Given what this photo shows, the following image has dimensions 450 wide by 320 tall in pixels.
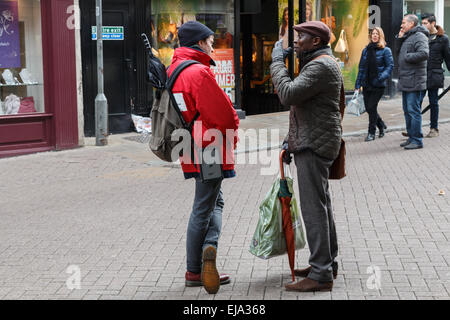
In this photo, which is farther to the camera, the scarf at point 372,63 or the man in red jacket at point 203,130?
the scarf at point 372,63

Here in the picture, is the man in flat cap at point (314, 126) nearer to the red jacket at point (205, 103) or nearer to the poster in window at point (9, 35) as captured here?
the red jacket at point (205, 103)

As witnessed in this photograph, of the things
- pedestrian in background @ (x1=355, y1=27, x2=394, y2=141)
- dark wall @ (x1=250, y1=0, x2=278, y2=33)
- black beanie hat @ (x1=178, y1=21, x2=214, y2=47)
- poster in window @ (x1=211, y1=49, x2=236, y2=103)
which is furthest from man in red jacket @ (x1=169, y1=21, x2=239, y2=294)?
dark wall @ (x1=250, y1=0, x2=278, y2=33)

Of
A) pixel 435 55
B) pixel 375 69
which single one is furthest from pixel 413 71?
pixel 435 55

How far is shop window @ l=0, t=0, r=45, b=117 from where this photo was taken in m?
11.0

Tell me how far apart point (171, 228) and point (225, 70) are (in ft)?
26.9

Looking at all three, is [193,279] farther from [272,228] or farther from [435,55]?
[435,55]

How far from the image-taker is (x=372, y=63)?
11.3m

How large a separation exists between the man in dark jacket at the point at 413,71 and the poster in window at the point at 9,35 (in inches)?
237

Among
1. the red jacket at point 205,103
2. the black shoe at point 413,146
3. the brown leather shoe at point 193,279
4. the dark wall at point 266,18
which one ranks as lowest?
the brown leather shoe at point 193,279

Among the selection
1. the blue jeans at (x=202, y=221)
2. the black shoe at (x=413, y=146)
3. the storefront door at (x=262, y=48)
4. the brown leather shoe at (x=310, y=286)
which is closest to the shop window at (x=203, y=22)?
the storefront door at (x=262, y=48)

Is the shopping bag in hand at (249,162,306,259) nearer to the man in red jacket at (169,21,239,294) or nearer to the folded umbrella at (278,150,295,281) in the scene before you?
the folded umbrella at (278,150,295,281)

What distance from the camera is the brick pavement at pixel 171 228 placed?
5.00 metres

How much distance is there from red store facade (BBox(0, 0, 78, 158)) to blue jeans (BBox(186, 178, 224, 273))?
6687 millimetres
